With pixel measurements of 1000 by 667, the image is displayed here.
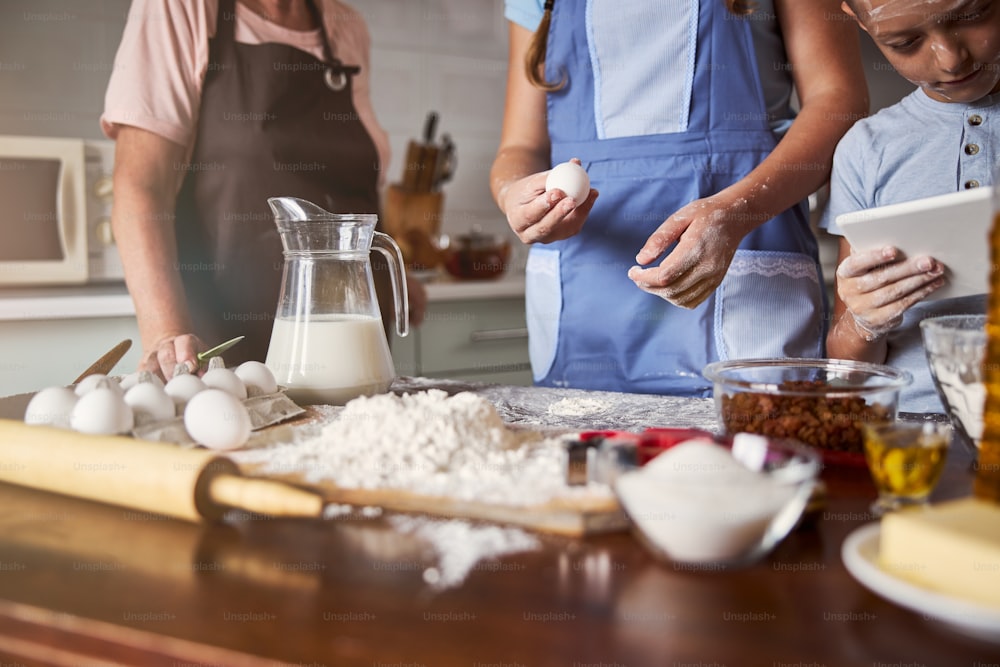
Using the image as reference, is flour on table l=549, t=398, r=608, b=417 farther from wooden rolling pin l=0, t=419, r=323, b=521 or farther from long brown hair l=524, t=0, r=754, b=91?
long brown hair l=524, t=0, r=754, b=91

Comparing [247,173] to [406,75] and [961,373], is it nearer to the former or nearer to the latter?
[406,75]

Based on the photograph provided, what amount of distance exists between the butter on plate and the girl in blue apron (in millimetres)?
773

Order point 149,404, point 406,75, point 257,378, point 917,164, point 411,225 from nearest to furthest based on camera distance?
point 149,404 → point 257,378 → point 917,164 → point 411,225 → point 406,75

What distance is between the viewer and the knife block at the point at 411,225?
109 inches

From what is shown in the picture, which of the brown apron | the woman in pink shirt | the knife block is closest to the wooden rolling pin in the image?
the woman in pink shirt

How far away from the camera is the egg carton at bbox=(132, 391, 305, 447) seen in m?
0.83

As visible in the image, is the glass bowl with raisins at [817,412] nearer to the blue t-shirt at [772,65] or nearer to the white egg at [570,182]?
the white egg at [570,182]

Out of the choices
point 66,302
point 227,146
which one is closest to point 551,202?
point 227,146

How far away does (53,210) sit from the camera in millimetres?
2066

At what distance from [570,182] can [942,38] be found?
0.48 metres

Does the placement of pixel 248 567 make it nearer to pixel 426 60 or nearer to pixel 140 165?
pixel 140 165

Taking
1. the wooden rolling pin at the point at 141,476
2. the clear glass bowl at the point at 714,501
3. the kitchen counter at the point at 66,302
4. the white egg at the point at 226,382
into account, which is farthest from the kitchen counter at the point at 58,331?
the clear glass bowl at the point at 714,501

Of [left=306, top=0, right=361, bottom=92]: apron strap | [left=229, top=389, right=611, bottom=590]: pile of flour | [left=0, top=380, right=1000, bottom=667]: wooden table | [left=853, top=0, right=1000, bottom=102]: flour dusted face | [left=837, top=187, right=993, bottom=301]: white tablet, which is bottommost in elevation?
[left=0, top=380, right=1000, bottom=667]: wooden table

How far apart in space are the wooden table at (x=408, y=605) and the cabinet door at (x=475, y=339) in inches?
70.5
